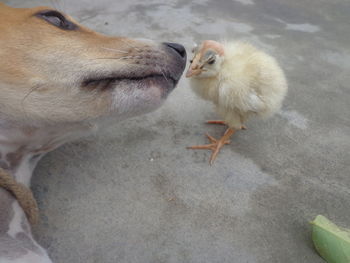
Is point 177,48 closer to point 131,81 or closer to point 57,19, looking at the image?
point 131,81

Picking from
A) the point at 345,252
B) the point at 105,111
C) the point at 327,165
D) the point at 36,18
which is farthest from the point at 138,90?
the point at 327,165

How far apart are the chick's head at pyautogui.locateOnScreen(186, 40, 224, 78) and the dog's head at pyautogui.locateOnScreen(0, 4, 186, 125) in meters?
0.56

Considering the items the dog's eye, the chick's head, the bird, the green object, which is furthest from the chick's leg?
the dog's eye

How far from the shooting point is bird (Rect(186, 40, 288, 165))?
175 centimetres

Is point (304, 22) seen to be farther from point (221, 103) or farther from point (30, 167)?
point (30, 167)

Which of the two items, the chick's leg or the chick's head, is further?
the chick's leg

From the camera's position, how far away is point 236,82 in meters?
1.76

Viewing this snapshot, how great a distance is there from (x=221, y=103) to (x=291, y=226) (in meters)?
0.76

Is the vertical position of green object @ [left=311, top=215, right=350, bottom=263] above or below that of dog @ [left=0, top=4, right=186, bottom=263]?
below

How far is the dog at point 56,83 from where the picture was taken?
43.4 inches

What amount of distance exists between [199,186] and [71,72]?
0.93 m

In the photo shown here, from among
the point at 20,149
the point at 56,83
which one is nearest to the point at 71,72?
the point at 56,83

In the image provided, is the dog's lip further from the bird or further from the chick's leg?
the chick's leg

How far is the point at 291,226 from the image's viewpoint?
154 cm
